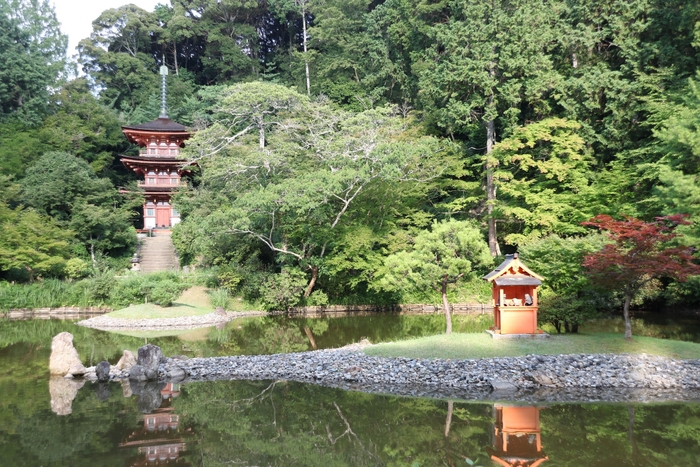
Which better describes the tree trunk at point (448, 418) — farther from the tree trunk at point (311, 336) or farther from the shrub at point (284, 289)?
the shrub at point (284, 289)

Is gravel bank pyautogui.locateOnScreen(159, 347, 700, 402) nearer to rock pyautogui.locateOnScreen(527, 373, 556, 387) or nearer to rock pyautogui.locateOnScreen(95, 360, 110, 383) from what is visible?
rock pyautogui.locateOnScreen(527, 373, 556, 387)

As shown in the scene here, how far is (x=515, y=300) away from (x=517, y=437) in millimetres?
4913

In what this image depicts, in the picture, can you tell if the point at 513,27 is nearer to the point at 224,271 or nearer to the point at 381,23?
the point at 381,23

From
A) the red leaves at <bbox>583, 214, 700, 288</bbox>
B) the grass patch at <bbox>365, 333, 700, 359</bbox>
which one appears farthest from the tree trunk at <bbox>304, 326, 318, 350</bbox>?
the red leaves at <bbox>583, 214, 700, 288</bbox>

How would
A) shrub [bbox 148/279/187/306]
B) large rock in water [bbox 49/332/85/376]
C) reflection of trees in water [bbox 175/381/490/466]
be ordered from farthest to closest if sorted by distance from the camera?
shrub [bbox 148/279/187/306] < large rock in water [bbox 49/332/85/376] < reflection of trees in water [bbox 175/381/490/466]

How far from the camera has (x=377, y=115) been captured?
68.0 ft

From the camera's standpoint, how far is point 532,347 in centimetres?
1083

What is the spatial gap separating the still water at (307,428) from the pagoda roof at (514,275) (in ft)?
11.2

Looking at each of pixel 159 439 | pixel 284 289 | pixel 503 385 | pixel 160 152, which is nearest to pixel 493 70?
pixel 284 289

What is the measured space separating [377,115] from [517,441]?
15.6 meters

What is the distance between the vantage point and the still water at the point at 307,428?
6.70 meters

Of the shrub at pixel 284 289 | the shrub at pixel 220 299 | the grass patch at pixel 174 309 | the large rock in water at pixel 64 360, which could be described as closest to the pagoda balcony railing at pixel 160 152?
the grass patch at pixel 174 309

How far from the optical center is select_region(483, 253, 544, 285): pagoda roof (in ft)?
37.7

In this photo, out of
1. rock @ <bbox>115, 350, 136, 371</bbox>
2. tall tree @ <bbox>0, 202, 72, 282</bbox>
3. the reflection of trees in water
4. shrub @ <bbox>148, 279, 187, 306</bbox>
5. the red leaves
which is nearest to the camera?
the reflection of trees in water
